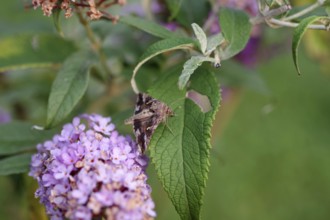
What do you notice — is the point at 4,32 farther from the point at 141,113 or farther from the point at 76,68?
the point at 141,113

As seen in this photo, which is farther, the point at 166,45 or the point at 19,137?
the point at 19,137

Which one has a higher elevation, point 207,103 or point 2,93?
point 2,93

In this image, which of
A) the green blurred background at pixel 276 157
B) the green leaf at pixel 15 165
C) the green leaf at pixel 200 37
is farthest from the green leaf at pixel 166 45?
the green blurred background at pixel 276 157

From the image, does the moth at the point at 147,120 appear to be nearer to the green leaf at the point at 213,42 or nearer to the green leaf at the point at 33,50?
the green leaf at the point at 213,42

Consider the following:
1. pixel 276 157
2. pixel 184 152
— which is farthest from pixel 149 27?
pixel 276 157

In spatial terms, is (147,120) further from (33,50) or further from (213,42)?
(33,50)

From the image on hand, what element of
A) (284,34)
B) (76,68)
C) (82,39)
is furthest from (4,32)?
(284,34)
